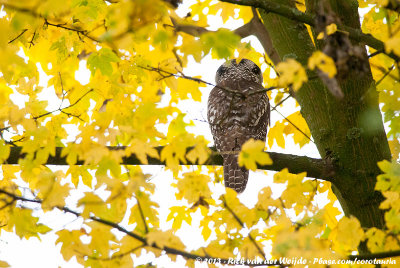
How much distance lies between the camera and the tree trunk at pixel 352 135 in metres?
3.78

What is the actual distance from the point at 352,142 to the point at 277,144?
123 cm

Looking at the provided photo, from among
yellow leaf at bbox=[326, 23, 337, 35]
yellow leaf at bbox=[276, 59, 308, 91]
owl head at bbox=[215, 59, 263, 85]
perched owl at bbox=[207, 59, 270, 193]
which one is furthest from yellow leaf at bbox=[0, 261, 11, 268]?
owl head at bbox=[215, 59, 263, 85]

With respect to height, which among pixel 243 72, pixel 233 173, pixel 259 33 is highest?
pixel 243 72

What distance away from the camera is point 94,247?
9.50 ft

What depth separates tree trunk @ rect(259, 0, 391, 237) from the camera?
3.78 meters

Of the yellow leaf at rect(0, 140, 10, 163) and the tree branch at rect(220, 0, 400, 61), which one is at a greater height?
the tree branch at rect(220, 0, 400, 61)

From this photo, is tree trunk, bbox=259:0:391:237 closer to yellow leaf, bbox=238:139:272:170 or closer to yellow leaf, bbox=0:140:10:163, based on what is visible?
yellow leaf, bbox=238:139:272:170

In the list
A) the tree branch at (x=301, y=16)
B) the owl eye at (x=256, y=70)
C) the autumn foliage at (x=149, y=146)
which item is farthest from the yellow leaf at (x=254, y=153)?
the owl eye at (x=256, y=70)

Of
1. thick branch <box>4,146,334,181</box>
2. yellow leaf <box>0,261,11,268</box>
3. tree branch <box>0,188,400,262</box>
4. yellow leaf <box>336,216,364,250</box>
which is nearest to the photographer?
tree branch <box>0,188,400,262</box>

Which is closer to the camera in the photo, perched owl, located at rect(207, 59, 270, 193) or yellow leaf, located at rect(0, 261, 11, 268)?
yellow leaf, located at rect(0, 261, 11, 268)

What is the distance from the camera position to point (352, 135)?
3.87 meters

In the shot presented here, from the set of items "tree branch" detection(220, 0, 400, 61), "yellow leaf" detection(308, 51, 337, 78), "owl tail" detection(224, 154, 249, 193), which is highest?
"tree branch" detection(220, 0, 400, 61)

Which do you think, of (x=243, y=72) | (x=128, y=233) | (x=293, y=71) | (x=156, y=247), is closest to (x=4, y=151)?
(x=128, y=233)

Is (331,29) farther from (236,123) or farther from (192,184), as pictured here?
(236,123)
